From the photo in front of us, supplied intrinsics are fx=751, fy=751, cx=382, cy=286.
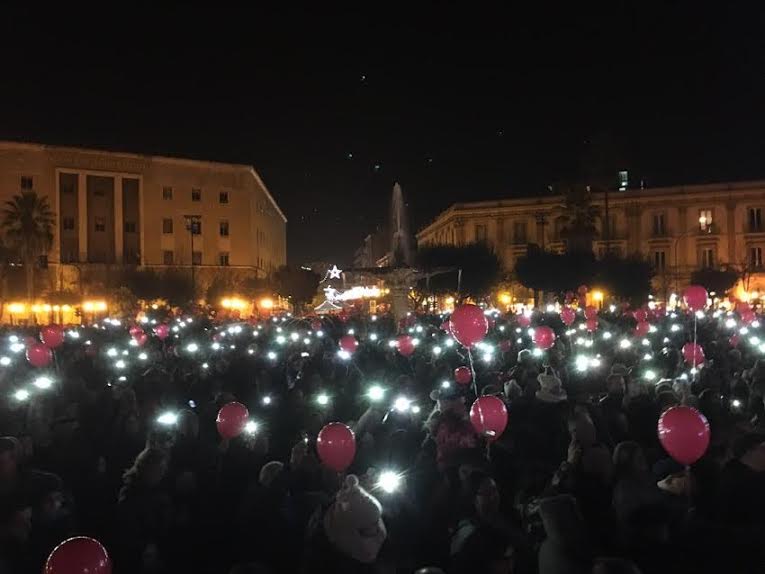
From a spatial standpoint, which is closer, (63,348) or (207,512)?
(207,512)

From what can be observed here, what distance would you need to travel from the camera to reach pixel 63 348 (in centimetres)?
1617

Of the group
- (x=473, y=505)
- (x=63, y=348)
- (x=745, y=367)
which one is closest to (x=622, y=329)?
(x=745, y=367)

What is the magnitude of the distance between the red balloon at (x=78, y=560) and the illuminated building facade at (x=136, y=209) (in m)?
58.4

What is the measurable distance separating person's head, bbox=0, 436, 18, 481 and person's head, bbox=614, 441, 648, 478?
4.41 meters

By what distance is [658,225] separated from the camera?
2405 inches

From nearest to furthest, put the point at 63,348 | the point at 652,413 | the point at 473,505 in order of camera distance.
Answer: the point at 473,505 → the point at 652,413 → the point at 63,348

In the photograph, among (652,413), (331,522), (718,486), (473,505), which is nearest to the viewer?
(331,522)

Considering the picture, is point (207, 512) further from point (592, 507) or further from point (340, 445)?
point (592, 507)

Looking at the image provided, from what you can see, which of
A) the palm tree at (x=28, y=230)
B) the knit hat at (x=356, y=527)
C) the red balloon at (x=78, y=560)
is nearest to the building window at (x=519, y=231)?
the palm tree at (x=28, y=230)

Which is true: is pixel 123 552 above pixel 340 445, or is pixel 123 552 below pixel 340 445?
below

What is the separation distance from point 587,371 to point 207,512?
6.83 meters

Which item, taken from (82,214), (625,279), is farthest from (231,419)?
(82,214)

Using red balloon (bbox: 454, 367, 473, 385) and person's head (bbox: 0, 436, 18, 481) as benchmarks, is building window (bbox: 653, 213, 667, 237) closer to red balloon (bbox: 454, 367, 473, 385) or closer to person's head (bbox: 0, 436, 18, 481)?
red balloon (bbox: 454, 367, 473, 385)

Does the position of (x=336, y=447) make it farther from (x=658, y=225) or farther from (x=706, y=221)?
(x=658, y=225)
